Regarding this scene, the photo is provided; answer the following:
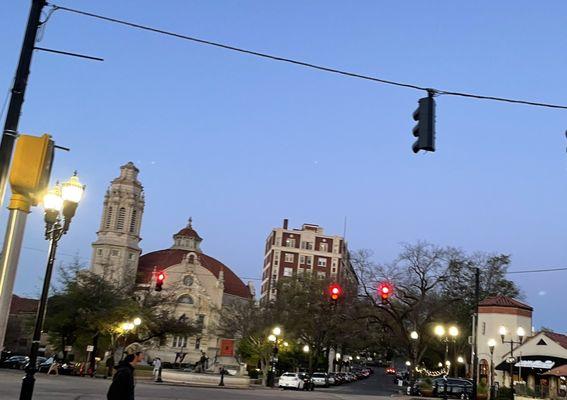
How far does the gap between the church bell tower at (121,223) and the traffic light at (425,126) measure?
90.4 metres

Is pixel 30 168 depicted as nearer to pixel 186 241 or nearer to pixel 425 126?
pixel 425 126

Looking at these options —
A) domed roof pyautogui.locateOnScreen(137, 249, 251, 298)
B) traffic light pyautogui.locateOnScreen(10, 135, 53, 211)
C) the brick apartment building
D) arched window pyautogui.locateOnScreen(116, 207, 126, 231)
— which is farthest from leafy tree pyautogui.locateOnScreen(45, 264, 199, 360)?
the brick apartment building

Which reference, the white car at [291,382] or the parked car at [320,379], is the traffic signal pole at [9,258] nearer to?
the white car at [291,382]

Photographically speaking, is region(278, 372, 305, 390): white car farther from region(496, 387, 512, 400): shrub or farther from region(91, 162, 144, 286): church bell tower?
region(91, 162, 144, 286): church bell tower

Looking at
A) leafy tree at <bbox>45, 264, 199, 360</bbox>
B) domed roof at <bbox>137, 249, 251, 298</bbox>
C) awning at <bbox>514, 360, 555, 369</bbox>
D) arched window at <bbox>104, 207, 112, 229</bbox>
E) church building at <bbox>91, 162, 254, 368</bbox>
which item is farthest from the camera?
domed roof at <bbox>137, 249, 251, 298</bbox>

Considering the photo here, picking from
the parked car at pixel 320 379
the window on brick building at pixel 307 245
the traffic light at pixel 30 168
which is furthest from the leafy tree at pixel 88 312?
the window on brick building at pixel 307 245

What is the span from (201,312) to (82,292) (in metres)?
50.4

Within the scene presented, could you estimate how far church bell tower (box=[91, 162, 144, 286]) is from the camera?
9869 centimetres

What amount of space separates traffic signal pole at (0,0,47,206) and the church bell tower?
91.9 m

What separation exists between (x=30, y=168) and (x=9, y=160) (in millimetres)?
607

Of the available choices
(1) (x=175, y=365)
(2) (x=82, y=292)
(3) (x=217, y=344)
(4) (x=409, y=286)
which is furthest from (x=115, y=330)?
(3) (x=217, y=344)

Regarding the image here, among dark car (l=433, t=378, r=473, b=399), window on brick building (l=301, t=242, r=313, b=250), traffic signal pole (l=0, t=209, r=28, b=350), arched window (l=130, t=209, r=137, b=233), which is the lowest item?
dark car (l=433, t=378, r=473, b=399)

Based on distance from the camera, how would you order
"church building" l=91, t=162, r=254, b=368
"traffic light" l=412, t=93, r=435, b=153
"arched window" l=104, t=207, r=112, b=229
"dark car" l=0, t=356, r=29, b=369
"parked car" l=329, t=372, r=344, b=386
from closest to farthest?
"traffic light" l=412, t=93, r=435, b=153
"dark car" l=0, t=356, r=29, b=369
"parked car" l=329, t=372, r=344, b=386
"church building" l=91, t=162, r=254, b=368
"arched window" l=104, t=207, r=112, b=229

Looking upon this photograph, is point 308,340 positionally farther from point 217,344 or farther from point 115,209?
point 115,209
